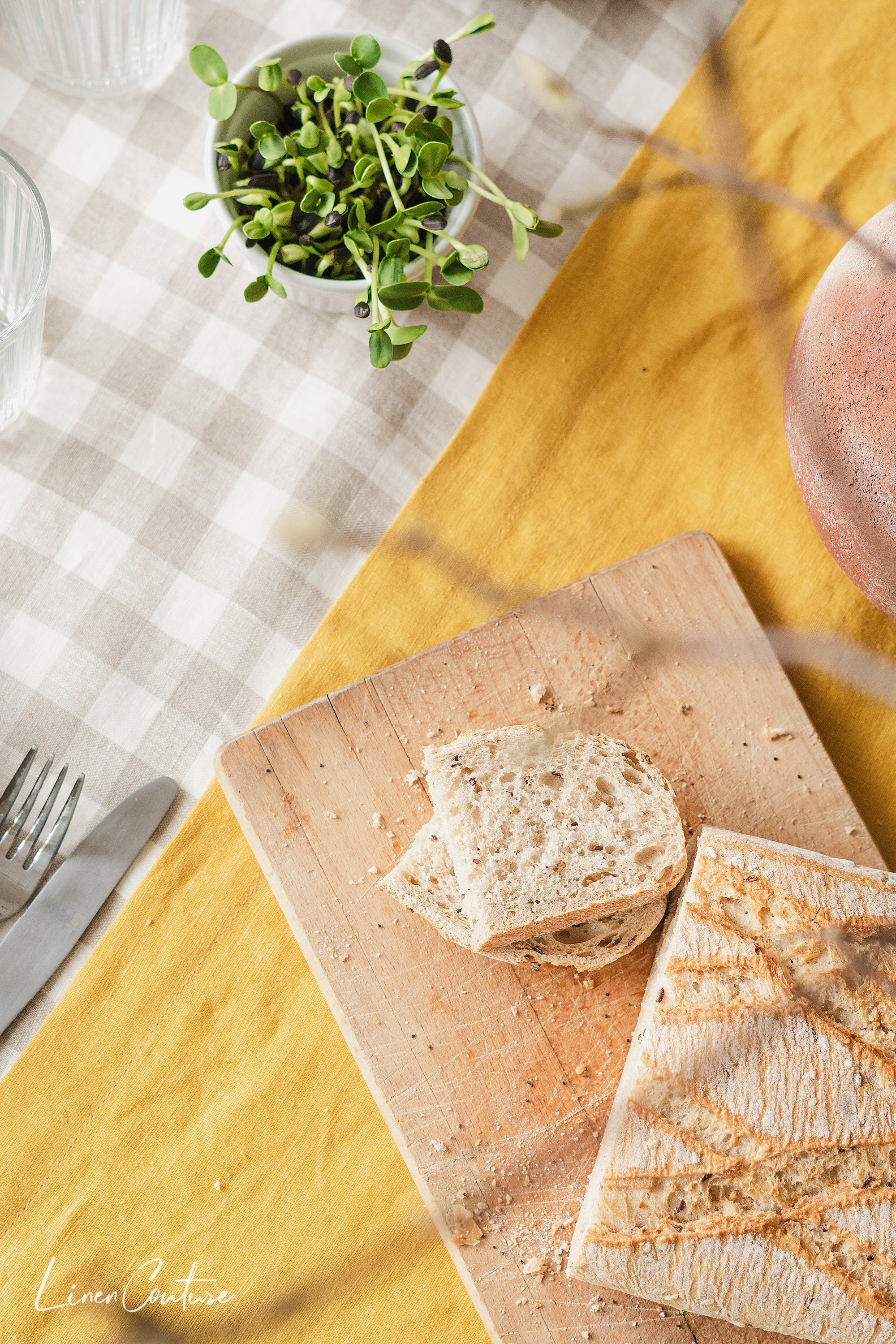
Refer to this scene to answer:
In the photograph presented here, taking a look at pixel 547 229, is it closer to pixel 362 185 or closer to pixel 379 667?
pixel 362 185

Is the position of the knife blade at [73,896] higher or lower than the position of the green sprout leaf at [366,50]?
lower

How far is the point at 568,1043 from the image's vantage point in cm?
110

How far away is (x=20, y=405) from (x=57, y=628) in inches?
11.4

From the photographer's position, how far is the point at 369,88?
3.16 feet

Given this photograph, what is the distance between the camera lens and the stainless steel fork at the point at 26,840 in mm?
1095

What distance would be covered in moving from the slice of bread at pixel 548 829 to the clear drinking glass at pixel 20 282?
67cm

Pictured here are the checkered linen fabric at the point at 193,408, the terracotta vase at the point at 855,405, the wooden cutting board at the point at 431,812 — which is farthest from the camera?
the checkered linen fabric at the point at 193,408

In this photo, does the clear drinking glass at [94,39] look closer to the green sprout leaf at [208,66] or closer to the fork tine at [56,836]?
the green sprout leaf at [208,66]

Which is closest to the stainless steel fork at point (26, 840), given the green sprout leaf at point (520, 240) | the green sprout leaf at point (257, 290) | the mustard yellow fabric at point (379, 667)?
the mustard yellow fabric at point (379, 667)

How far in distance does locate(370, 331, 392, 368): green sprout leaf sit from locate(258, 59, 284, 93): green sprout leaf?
11.3 inches

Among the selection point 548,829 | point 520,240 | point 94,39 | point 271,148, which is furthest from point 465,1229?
point 94,39

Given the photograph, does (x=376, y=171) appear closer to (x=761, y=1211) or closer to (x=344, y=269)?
(x=344, y=269)

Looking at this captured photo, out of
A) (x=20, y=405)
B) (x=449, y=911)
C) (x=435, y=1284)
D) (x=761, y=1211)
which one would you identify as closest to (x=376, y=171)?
(x=20, y=405)

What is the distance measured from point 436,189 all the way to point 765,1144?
1.06 metres
